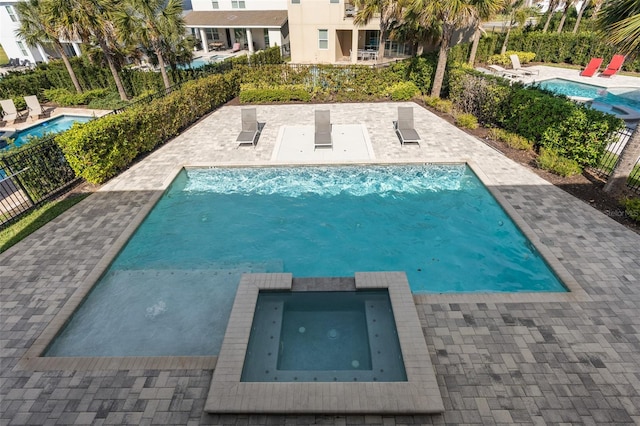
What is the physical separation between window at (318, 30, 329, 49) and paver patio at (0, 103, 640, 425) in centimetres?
2655

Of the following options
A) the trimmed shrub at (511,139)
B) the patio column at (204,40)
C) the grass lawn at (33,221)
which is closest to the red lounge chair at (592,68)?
the trimmed shrub at (511,139)

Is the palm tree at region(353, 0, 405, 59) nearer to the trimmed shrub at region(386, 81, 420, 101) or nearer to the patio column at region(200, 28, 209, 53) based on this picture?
the trimmed shrub at region(386, 81, 420, 101)

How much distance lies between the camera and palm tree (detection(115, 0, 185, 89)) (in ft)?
55.6

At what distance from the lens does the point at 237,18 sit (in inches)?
1566

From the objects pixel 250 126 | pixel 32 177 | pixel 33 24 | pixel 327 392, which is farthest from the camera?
pixel 33 24

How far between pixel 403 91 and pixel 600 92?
15.3m

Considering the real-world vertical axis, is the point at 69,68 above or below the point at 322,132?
above

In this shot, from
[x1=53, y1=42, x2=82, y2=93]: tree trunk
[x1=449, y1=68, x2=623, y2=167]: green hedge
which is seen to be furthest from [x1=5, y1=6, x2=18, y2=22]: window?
[x1=449, y1=68, x2=623, y2=167]: green hedge

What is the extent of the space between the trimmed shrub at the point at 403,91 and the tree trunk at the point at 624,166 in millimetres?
13241

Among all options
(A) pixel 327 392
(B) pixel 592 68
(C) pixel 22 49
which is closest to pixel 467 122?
(A) pixel 327 392

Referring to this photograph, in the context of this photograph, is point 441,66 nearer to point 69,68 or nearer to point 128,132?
point 128,132

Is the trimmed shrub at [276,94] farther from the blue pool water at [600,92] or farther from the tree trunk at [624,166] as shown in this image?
the tree trunk at [624,166]

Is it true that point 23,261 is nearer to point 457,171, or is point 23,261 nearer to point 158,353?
point 158,353

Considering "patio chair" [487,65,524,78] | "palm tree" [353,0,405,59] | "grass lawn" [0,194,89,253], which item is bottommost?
"grass lawn" [0,194,89,253]
